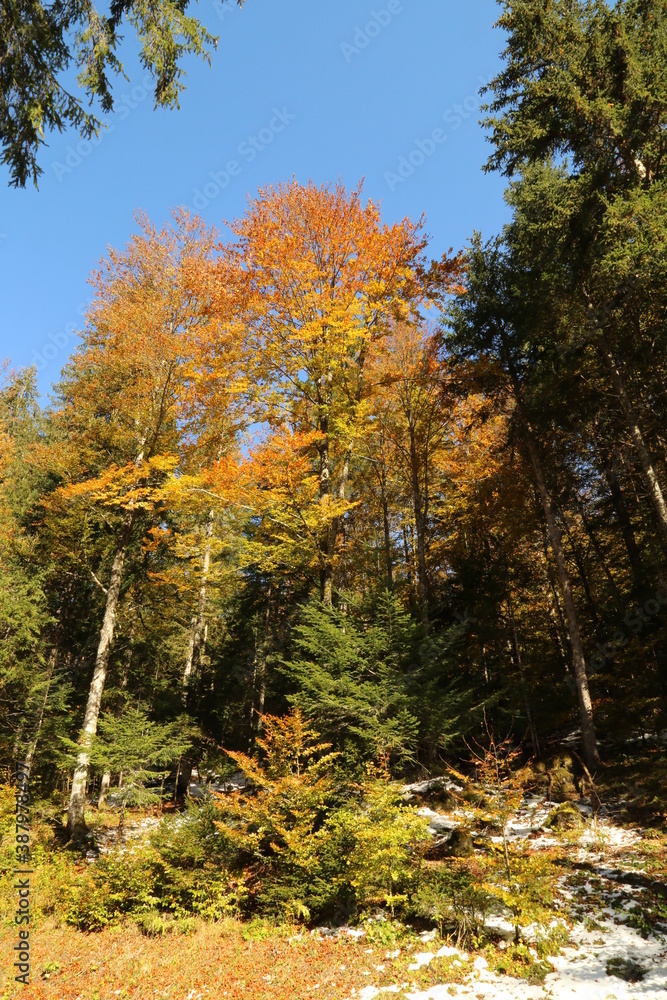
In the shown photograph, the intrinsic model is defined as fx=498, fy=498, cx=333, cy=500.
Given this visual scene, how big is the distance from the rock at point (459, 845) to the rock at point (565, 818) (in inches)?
68.5

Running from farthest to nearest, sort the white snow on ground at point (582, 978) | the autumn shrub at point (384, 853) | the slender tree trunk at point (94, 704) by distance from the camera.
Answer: the slender tree trunk at point (94, 704) < the autumn shrub at point (384, 853) < the white snow on ground at point (582, 978)

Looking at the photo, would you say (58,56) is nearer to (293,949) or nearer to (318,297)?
(318,297)

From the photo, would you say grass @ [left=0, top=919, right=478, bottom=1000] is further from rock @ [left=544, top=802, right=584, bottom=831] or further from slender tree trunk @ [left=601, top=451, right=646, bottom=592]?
slender tree trunk @ [left=601, top=451, right=646, bottom=592]

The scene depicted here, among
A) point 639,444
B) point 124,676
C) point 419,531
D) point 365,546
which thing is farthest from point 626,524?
point 124,676

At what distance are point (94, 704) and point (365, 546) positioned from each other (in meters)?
8.77

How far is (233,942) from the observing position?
7.05 metres

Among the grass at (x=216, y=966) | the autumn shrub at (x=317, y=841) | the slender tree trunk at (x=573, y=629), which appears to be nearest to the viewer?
the grass at (x=216, y=966)

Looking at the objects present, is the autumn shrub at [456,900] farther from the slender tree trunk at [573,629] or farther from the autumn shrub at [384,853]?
the slender tree trunk at [573,629]

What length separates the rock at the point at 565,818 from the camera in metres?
8.73

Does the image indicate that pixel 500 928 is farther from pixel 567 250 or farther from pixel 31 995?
pixel 567 250

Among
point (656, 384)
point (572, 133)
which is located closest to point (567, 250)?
point (572, 133)

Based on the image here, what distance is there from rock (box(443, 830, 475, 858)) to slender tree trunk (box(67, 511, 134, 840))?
7.44 meters

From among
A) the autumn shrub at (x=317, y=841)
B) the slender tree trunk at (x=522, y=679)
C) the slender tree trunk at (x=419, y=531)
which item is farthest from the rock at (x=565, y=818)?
the slender tree trunk at (x=419, y=531)

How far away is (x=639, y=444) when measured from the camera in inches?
371
